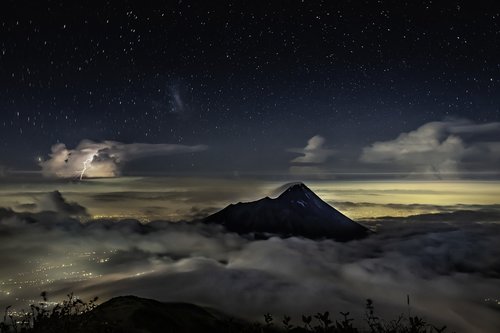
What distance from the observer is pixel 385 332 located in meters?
13.7

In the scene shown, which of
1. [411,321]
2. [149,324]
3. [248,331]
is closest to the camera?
[411,321]

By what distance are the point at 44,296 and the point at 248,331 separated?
12818 millimetres

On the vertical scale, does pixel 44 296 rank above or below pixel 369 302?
below

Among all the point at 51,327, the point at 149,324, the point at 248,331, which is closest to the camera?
the point at 248,331

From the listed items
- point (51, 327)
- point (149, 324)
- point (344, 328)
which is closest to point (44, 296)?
point (51, 327)

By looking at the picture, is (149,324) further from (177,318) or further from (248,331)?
(248,331)

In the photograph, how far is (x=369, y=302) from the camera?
11094mm

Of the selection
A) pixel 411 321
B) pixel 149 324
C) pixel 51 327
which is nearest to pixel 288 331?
pixel 411 321

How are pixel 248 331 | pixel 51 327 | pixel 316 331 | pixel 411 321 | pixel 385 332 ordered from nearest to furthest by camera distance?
pixel 411 321
pixel 248 331
pixel 316 331
pixel 385 332
pixel 51 327

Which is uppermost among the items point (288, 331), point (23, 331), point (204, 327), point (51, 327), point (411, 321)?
point (411, 321)

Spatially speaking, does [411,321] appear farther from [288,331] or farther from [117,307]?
[117,307]

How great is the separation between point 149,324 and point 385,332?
619 feet

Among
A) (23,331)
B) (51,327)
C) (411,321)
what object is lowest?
(51,327)

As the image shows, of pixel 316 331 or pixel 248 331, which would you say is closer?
pixel 248 331
